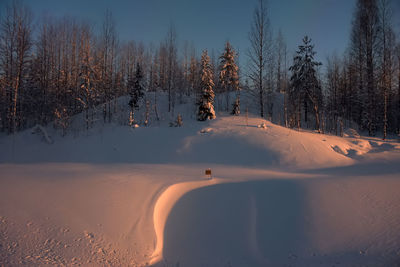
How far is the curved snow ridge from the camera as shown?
409cm

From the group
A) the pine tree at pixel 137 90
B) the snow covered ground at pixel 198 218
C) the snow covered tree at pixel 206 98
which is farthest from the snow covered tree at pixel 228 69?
the snow covered ground at pixel 198 218

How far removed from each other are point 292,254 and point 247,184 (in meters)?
2.54

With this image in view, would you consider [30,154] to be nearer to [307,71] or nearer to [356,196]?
[356,196]

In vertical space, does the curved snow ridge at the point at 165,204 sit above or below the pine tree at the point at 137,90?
below

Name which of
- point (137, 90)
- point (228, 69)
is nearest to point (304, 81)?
point (228, 69)

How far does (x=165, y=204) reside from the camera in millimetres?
5461

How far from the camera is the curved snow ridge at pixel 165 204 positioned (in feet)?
13.4

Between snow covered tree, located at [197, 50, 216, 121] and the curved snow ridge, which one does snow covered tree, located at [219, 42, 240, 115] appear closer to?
snow covered tree, located at [197, 50, 216, 121]

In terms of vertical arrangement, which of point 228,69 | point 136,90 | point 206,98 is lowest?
point 206,98

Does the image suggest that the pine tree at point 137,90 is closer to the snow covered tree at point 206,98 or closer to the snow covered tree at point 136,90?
the snow covered tree at point 136,90

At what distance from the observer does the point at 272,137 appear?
1166cm

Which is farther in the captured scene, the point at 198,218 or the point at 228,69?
the point at 228,69

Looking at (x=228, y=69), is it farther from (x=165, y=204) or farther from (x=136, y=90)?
(x=165, y=204)

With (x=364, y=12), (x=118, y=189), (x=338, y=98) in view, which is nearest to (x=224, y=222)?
(x=118, y=189)
